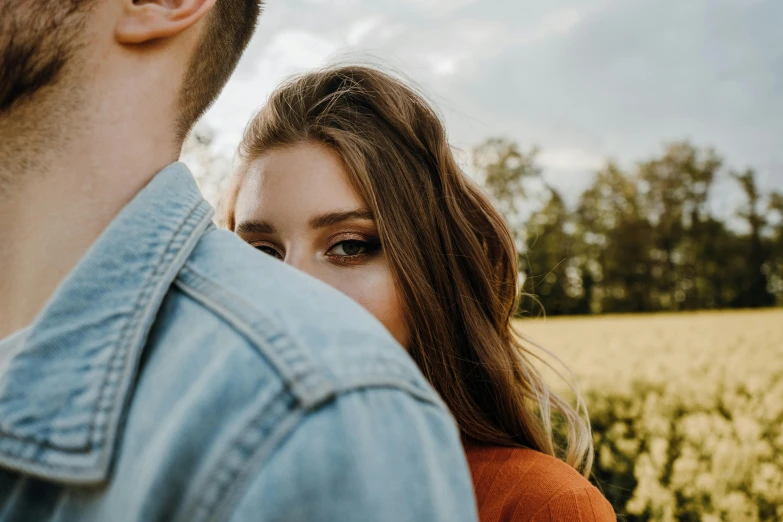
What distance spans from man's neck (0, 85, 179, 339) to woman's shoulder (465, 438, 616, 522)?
64.6 inches

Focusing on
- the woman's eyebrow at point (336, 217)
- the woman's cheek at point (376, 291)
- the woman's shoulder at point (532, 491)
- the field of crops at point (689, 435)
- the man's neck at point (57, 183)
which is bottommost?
the field of crops at point (689, 435)

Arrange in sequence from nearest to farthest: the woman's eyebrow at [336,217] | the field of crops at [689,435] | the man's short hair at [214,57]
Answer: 1. the man's short hair at [214,57]
2. the woman's eyebrow at [336,217]
3. the field of crops at [689,435]

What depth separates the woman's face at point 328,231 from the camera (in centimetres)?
243

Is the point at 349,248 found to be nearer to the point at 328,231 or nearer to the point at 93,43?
the point at 328,231

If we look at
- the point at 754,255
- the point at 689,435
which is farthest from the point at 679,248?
the point at 689,435

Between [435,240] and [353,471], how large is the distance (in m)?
1.95

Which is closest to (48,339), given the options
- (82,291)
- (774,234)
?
(82,291)

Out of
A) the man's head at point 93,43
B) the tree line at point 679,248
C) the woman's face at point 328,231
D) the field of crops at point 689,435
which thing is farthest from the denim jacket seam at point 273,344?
the tree line at point 679,248

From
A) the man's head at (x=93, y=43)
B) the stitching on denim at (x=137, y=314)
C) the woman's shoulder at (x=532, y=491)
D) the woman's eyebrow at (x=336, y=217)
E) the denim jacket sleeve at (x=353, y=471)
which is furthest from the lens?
the woman's eyebrow at (x=336, y=217)

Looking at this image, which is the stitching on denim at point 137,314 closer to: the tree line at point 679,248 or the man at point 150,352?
the man at point 150,352

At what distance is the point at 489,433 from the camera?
251cm

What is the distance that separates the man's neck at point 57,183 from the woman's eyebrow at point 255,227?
134 centimetres

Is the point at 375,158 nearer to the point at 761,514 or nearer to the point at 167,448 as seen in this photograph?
the point at 167,448

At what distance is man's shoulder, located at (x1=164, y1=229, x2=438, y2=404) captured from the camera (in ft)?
2.49
